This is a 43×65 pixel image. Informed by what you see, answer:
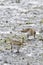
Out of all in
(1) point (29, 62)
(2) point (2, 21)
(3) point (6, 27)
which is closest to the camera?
(1) point (29, 62)

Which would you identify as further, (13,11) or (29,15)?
(13,11)

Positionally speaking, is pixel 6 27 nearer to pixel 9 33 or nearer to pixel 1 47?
pixel 9 33

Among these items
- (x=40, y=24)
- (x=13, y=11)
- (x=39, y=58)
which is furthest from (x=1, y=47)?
(x=13, y=11)

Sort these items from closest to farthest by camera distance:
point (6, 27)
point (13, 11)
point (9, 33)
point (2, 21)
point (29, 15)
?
point (9, 33)
point (6, 27)
point (2, 21)
point (29, 15)
point (13, 11)

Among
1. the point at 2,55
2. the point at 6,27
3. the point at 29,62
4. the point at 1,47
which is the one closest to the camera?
the point at 29,62

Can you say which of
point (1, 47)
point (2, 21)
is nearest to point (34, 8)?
point (2, 21)

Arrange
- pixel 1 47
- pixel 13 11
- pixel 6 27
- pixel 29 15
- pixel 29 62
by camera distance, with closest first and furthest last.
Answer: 1. pixel 29 62
2. pixel 1 47
3. pixel 6 27
4. pixel 29 15
5. pixel 13 11

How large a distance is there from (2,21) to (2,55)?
2.29 meters

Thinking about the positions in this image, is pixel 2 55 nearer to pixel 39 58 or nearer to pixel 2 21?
pixel 39 58

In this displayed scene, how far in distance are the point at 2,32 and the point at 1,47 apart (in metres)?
0.95

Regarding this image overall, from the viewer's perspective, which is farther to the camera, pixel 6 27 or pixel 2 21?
pixel 2 21

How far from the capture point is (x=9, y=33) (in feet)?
17.9

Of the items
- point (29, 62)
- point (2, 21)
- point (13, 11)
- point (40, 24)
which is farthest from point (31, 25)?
point (29, 62)

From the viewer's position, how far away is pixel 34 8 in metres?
8.13
